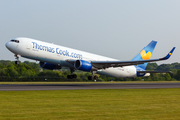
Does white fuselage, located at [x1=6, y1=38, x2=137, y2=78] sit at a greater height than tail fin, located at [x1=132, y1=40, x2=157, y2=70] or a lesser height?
lesser

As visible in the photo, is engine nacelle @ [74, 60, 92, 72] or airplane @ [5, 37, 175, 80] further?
engine nacelle @ [74, 60, 92, 72]

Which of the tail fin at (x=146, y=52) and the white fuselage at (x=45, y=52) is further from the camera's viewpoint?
the tail fin at (x=146, y=52)

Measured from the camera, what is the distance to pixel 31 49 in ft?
113

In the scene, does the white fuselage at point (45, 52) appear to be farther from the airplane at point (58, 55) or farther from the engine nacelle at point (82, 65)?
the engine nacelle at point (82, 65)

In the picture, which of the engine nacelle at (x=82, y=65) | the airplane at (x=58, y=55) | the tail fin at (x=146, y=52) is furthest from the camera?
the tail fin at (x=146, y=52)

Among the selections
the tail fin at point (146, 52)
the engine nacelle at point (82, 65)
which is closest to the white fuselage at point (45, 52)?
the engine nacelle at point (82, 65)

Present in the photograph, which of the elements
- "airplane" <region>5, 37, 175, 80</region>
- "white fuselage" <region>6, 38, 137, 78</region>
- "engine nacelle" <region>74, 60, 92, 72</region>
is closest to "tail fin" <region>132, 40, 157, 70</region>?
"airplane" <region>5, 37, 175, 80</region>

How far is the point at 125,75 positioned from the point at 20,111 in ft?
126

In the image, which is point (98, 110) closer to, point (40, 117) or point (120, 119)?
point (120, 119)

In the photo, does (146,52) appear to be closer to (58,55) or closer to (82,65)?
(82,65)

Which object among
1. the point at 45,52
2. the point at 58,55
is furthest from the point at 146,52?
the point at 45,52

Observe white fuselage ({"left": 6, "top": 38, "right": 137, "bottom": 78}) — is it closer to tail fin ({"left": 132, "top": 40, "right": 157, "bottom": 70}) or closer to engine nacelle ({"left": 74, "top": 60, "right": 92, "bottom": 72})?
engine nacelle ({"left": 74, "top": 60, "right": 92, "bottom": 72})

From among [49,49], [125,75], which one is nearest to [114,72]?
[125,75]

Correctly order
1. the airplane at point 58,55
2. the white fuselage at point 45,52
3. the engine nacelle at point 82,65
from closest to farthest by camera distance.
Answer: the white fuselage at point 45,52, the airplane at point 58,55, the engine nacelle at point 82,65
